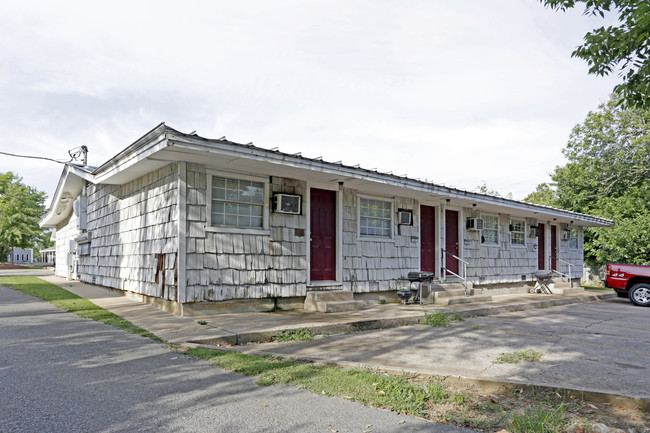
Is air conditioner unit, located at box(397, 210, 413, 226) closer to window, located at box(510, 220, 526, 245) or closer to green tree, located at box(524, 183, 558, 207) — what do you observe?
window, located at box(510, 220, 526, 245)

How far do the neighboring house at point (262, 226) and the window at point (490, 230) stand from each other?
0.03 metres

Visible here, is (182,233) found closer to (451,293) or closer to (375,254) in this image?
(375,254)

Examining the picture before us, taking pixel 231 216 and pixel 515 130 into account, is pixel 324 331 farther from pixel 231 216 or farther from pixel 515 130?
pixel 515 130

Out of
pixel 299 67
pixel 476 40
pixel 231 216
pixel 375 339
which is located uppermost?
pixel 299 67

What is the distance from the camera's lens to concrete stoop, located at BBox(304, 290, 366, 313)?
8.71m

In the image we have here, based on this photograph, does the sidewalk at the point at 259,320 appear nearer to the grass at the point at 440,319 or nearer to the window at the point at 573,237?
the grass at the point at 440,319

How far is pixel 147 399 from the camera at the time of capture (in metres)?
3.55

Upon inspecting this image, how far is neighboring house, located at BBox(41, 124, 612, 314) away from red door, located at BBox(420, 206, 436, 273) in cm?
3

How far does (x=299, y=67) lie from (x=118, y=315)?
9423 millimetres

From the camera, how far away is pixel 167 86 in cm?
1559

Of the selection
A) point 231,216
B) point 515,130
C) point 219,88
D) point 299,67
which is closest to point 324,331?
point 231,216

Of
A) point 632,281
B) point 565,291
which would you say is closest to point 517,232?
point 565,291

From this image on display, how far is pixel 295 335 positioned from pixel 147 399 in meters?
3.16

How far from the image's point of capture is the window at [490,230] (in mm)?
14087
